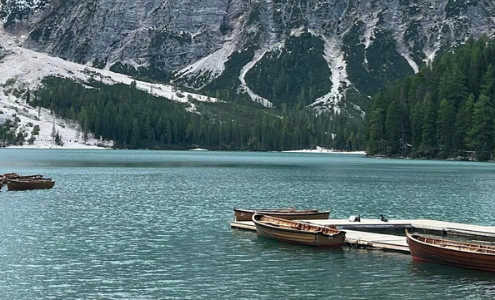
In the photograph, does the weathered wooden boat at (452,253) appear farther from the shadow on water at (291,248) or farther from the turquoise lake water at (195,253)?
the shadow on water at (291,248)

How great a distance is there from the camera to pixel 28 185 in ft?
352

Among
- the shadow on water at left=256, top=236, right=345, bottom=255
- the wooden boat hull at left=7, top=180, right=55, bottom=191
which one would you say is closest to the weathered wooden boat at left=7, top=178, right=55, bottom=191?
the wooden boat hull at left=7, top=180, right=55, bottom=191

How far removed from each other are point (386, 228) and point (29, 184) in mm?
62628

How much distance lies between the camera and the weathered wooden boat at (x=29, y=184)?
10662cm

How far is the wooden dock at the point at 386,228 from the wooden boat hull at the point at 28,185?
49.7 metres

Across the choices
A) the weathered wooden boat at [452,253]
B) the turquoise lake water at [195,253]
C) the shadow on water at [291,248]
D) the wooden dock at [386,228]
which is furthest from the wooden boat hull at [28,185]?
the weathered wooden boat at [452,253]

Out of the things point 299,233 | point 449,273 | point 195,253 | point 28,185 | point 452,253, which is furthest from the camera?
point 28,185

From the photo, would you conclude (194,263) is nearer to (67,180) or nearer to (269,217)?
(269,217)

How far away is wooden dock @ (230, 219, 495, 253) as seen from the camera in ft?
182

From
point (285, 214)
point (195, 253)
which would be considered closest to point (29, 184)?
point (285, 214)

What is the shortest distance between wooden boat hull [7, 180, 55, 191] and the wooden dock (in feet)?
163

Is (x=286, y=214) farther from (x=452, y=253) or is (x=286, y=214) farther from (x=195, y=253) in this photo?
(x=452, y=253)

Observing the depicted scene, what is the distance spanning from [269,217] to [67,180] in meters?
74.7

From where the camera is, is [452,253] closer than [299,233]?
Yes
